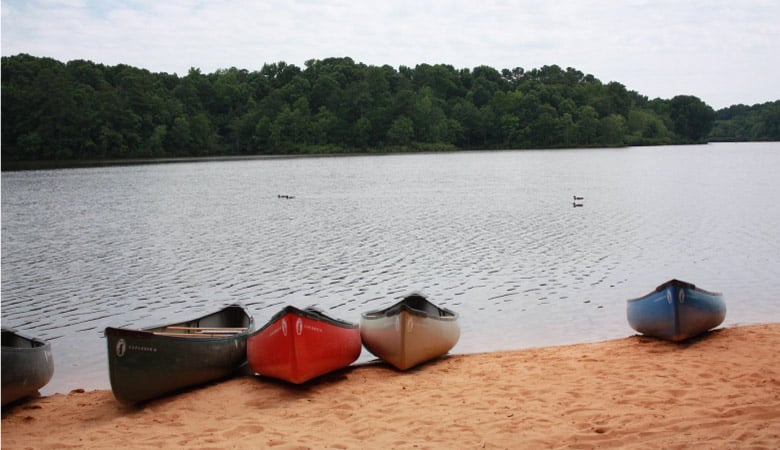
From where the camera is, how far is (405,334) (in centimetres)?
1227

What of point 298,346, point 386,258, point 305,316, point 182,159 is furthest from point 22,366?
point 182,159

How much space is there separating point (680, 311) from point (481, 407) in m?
5.07

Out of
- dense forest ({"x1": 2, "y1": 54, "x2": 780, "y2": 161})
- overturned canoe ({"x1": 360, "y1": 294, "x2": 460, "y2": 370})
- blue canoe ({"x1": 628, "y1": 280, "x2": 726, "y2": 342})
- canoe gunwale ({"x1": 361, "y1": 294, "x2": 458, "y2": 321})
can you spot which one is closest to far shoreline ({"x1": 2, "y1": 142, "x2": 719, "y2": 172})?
dense forest ({"x1": 2, "y1": 54, "x2": 780, "y2": 161})

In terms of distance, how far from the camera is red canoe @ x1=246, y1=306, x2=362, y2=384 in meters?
11.2

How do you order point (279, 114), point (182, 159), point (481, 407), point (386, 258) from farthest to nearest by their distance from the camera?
point (279, 114), point (182, 159), point (386, 258), point (481, 407)

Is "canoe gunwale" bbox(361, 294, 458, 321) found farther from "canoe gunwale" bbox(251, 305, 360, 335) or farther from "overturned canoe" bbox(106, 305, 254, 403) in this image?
"overturned canoe" bbox(106, 305, 254, 403)

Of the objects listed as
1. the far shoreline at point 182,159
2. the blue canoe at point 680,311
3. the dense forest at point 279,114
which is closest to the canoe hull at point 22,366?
the blue canoe at point 680,311

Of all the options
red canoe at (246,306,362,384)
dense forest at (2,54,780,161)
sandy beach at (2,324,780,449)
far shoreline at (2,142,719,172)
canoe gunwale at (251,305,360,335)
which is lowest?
sandy beach at (2,324,780,449)

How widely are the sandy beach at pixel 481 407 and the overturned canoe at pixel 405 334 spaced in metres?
0.26

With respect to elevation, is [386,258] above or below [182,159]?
below

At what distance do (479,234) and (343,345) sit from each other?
20.3 m

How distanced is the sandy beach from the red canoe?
1.01 feet

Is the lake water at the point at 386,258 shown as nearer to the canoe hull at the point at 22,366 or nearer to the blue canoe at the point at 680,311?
the canoe hull at the point at 22,366

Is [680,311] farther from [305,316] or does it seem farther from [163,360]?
[163,360]
